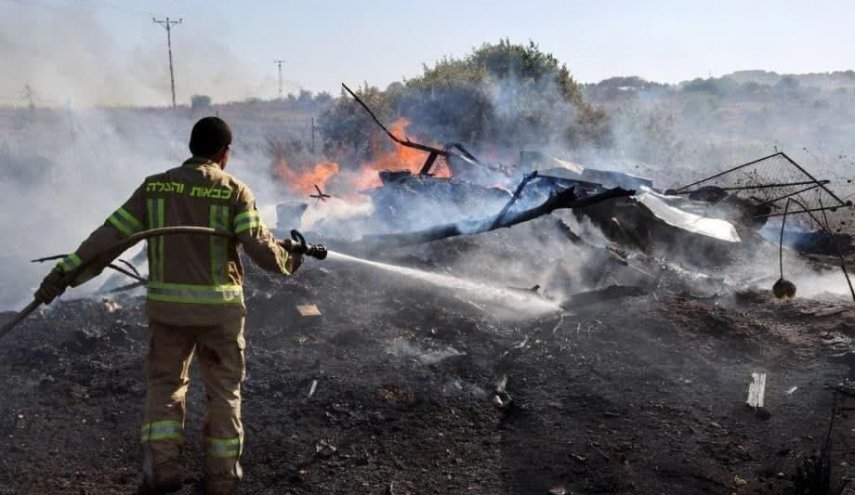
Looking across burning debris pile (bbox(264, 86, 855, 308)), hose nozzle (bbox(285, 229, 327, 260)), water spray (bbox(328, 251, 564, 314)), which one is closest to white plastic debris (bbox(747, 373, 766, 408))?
water spray (bbox(328, 251, 564, 314))

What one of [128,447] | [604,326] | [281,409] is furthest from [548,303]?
[128,447]

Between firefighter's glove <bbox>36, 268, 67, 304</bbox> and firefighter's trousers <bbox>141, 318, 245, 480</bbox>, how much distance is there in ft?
1.56

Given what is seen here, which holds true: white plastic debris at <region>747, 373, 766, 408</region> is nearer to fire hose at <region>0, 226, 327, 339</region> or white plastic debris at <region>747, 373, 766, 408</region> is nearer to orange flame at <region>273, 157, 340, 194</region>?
fire hose at <region>0, 226, 327, 339</region>

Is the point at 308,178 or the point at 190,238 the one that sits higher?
the point at 190,238

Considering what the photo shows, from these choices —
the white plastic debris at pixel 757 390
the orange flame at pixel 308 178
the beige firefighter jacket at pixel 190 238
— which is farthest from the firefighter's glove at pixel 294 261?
the orange flame at pixel 308 178

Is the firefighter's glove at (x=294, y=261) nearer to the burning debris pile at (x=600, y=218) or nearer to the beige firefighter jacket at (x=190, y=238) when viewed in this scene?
the beige firefighter jacket at (x=190, y=238)

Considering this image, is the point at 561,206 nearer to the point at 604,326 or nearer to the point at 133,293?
the point at 604,326

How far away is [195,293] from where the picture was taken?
3246 millimetres

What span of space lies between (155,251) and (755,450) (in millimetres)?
3886

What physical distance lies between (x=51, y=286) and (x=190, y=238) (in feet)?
2.22

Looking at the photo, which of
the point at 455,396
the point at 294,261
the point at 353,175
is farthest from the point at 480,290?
the point at 353,175

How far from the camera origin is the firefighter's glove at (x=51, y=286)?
3.03 m

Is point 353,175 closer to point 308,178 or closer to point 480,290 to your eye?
point 308,178

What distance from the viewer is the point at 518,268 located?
8398 mm
